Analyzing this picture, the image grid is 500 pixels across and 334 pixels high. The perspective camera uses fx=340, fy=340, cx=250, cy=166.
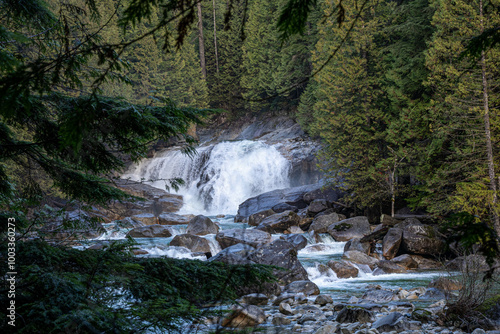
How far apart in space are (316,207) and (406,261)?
726 cm

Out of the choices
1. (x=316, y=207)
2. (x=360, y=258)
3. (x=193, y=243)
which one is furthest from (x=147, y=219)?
(x=360, y=258)

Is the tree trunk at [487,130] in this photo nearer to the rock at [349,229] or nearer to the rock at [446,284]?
the rock at [446,284]

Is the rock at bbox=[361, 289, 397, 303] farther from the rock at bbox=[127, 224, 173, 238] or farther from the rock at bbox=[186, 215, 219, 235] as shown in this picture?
the rock at bbox=[127, 224, 173, 238]

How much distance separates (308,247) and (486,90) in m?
7.99

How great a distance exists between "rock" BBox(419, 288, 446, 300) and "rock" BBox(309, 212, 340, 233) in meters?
7.55

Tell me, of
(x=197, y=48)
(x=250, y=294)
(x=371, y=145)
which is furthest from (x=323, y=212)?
(x=197, y=48)

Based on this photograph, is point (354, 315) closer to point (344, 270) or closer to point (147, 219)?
point (344, 270)

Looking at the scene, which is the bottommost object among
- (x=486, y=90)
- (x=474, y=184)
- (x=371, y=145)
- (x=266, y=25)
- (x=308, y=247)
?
(x=308, y=247)

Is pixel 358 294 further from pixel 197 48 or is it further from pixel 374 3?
pixel 197 48

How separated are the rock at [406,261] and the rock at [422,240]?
674 mm

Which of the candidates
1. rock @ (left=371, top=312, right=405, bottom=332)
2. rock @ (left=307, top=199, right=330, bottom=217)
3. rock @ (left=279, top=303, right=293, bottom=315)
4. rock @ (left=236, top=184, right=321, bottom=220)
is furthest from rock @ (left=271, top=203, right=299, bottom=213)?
rock @ (left=371, top=312, right=405, bottom=332)

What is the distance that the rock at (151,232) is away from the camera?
1548 cm

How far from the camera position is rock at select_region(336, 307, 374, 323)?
6.14m

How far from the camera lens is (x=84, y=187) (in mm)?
4152
